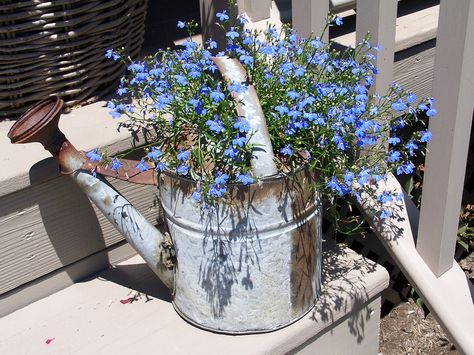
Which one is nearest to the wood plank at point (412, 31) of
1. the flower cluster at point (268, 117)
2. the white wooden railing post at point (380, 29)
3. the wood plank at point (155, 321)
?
the white wooden railing post at point (380, 29)

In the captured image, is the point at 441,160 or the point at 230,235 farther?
the point at 441,160

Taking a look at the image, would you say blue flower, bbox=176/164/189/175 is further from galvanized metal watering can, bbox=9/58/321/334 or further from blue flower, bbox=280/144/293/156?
blue flower, bbox=280/144/293/156

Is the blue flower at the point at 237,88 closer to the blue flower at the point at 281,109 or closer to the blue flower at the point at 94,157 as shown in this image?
the blue flower at the point at 281,109

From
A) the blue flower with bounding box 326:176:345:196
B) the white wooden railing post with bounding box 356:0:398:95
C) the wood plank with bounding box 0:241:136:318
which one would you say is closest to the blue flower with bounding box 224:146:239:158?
the blue flower with bounding box 326:176:345:196

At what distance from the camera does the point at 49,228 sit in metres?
1.61

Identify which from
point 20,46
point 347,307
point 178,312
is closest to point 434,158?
point 347,307

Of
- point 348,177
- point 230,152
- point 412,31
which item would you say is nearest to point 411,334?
point 412,31

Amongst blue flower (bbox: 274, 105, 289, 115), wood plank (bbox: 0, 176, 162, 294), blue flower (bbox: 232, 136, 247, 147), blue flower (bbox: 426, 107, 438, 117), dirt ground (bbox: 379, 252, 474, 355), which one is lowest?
dirt ground (bbox: 379, 252, 474, 355)

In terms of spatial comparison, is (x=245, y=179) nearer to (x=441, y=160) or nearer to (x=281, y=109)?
(x=281, y=109)

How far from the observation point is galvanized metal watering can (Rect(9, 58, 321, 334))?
52.3 inches

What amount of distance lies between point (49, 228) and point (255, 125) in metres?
0.61

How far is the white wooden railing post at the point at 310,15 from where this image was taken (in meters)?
1.64

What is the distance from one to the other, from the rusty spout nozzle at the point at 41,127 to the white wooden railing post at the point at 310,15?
0.63 meters

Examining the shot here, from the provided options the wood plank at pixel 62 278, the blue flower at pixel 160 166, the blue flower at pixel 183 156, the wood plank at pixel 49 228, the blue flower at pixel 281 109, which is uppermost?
the blue flower at pixel 281 109
